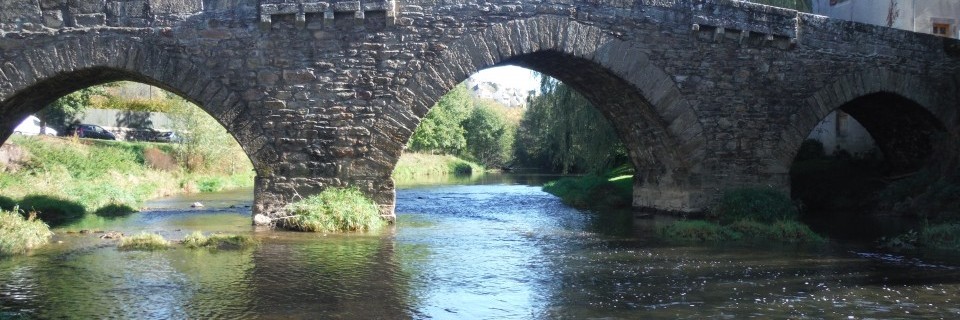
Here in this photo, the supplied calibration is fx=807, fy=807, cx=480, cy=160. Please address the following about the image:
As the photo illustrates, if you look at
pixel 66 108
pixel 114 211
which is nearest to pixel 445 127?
pixel 66 108

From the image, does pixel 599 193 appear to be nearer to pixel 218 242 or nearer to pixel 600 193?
pixel 600 193

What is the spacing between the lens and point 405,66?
39.0 ft

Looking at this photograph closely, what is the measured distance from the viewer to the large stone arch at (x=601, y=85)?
1195cm

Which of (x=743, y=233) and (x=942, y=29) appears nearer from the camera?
(x=743, y=233)

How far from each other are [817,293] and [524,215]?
8.46 m

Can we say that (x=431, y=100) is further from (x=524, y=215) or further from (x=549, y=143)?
(x=549, y=143)

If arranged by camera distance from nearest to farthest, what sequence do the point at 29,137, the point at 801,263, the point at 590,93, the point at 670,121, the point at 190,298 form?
the point at 190,298 < the point at 801,263 < the point at 670,121 < the point at 590,93 < the point at 29,137

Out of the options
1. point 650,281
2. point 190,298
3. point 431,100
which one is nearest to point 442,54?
point 431,100

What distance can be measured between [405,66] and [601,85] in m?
3.81

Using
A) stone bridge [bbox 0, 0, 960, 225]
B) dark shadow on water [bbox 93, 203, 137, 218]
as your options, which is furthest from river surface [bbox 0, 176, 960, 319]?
dark shadow on water [bbox 93, 203, 137, 218]

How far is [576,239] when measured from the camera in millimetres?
11258

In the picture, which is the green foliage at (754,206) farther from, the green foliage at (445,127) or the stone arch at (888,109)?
the green foliage at (445,127)

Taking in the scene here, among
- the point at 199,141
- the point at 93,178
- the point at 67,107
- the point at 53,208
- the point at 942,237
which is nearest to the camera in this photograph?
the point at 942,237

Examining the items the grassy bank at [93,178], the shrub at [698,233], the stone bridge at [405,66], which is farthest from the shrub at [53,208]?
the shrub at [698,233]
